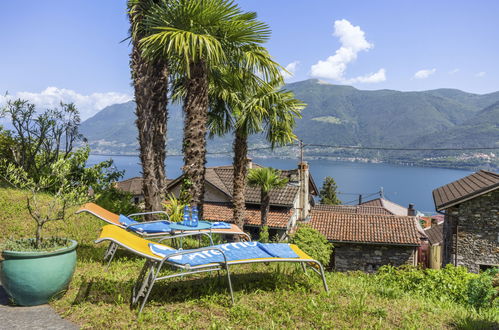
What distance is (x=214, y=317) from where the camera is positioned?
3693 mm

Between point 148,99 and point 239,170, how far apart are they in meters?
4.95

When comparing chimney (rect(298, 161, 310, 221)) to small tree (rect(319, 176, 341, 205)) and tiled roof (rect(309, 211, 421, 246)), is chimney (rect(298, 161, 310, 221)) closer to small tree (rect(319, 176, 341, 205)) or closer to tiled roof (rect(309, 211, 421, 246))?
tiled roof (rect(309, 211, 421, 246))

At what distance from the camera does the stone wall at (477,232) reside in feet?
49.3

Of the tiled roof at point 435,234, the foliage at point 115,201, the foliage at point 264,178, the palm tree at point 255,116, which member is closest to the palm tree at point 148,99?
the foliage at point 115,201

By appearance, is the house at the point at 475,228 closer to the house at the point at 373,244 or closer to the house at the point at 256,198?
the house at the point at 373,244

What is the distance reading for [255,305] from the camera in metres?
4.09

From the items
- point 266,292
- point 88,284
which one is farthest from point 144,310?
point 266,292

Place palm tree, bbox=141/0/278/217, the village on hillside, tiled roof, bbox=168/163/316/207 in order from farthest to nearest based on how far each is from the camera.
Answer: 1. tiled roof, bbox=168/163/316/207
2. the village on hillside
3. palm tree, bbox=141/0/278/217

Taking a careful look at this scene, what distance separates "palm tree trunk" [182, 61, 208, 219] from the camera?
27.2ft

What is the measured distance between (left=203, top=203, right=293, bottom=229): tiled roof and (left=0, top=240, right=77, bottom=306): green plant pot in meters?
18.2

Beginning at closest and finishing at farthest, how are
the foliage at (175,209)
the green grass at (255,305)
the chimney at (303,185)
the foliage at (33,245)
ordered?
the green grass at (255,305), the foliage at (33,245), the foliage at (175,209), the chimney at (303,185)

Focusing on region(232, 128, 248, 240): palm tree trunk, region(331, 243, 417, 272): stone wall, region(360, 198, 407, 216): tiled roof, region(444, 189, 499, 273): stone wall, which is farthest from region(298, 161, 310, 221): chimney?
region(360, 198, 407, 216): tiled roof

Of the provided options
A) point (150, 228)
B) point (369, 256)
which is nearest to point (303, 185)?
point (369, 256)

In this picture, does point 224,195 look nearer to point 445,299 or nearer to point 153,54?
point 153,54
